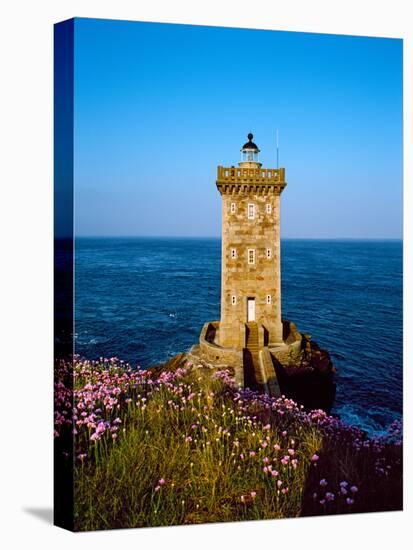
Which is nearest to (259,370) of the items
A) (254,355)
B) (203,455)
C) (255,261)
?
(254,355)

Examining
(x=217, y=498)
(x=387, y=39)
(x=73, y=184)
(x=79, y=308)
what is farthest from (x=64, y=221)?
(x=387, y=39)

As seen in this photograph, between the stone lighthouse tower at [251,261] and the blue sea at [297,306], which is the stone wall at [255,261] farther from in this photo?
the blue sea at [297,306]

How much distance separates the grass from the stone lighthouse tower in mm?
3450

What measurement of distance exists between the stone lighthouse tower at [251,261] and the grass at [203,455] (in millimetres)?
3450

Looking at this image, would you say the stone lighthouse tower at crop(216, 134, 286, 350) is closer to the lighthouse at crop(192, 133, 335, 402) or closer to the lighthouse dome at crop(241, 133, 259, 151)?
the lighthouse at crop(192, 133, 335, 402)

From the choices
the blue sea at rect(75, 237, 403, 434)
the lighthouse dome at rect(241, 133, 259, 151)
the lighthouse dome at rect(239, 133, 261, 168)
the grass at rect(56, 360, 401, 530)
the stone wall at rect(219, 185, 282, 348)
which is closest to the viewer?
the grass at rect(56, 360, 401, 530)

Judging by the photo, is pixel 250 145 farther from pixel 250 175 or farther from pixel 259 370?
pixel 259 370

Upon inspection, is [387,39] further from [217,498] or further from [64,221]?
[217,498]

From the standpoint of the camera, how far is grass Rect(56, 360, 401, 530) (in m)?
10.6

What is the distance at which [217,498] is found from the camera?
10906 mm

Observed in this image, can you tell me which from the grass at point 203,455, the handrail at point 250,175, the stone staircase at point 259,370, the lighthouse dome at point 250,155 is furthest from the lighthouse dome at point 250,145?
the grass at point 203,455

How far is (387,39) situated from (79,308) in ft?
23.1

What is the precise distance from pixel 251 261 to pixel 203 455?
6.69 metres

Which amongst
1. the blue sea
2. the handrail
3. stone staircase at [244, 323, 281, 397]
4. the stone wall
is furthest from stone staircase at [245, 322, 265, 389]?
the handrail
